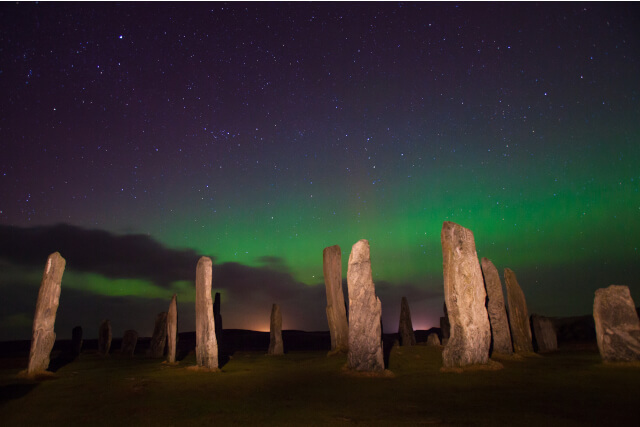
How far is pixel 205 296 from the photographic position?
493 inches

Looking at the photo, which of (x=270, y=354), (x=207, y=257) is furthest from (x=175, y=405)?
(x=270, y=354)

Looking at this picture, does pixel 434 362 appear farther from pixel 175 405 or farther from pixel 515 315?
→ pixel 175 405

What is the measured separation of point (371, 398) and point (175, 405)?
364 centimetres

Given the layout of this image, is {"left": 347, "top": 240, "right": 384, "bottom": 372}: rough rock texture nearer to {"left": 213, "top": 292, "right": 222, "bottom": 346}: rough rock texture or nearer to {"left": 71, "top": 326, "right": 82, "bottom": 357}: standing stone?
{"left": 213, "top": 292, "right": 222, "bottom": 346}: rough rock texture

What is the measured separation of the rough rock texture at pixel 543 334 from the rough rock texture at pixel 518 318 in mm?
2684

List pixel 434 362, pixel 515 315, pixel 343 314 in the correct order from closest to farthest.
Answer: pixel 434 362 < pixel 515 315 < pixel 343 314

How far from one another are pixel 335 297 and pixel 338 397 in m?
8.76

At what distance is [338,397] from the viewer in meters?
7.73

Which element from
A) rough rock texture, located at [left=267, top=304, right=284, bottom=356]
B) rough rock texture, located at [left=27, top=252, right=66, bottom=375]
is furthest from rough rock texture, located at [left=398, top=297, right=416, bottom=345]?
rough rock texture, located at [left=27, top=252, right=66, bottom=375]

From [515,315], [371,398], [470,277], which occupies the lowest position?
[371,398]

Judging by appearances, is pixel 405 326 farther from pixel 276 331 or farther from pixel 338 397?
pixel 338 397

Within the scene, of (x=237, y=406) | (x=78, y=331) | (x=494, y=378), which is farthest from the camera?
(x=78, y=331)

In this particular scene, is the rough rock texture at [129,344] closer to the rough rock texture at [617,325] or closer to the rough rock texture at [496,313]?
the rough rock texture at [496,313]

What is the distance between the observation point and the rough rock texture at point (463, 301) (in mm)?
10438
